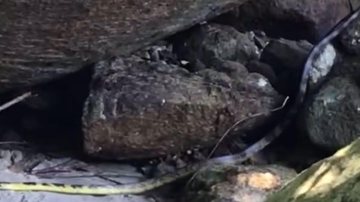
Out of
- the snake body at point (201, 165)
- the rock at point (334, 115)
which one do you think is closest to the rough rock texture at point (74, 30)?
the snake body at point (201, 165)

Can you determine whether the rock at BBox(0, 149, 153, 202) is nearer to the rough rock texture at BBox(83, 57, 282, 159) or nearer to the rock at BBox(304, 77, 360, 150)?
the rough rock texture at BBox(83, 57, 282, 159)

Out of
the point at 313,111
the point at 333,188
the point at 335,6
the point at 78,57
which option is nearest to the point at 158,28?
the point at 78,57

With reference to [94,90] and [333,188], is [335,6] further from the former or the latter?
[333,188]

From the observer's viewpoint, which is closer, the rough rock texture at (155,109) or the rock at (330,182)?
the rock at (330,182)

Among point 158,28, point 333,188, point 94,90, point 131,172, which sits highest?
point 333,188

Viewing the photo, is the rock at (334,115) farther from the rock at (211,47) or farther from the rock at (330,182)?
the rock at (330,182)

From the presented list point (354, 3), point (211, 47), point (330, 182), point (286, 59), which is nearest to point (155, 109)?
point (211, 47)

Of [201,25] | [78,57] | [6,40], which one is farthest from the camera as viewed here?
[201,25]
